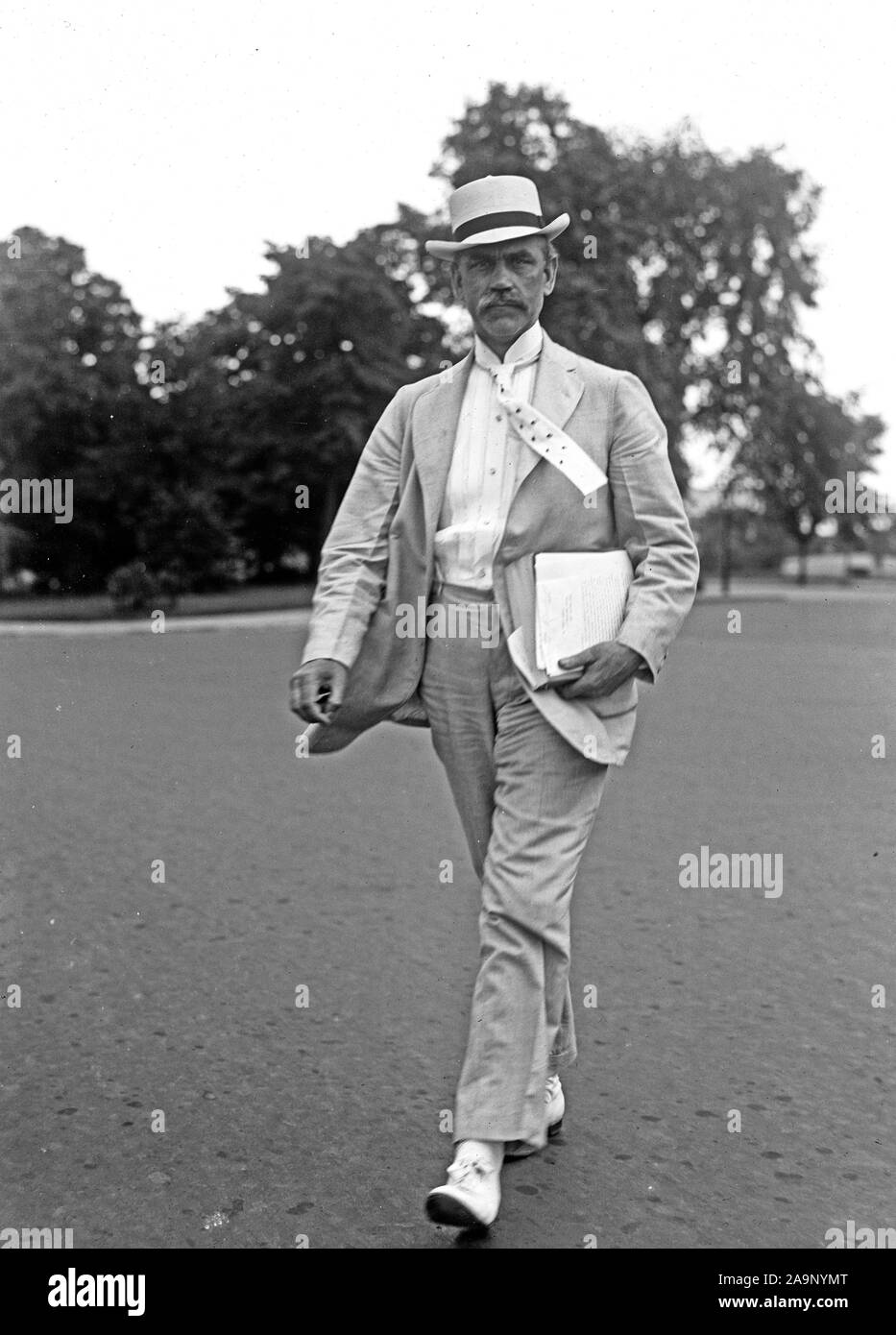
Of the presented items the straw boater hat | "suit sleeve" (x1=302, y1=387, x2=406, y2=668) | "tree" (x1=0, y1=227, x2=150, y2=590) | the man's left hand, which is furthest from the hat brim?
"tree" (x1=0, y1=227, x2=150, y2=590)

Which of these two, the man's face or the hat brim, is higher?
the hat brim

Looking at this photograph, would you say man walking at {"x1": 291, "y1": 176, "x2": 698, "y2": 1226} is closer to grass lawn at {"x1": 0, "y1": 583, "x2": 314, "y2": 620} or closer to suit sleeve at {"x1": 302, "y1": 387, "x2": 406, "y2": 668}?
suit sleeve at {"x1": 302, "y1": 387, "x2": 406, "y2": 668}

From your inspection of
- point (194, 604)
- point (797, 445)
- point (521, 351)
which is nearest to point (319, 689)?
point (521, 351)

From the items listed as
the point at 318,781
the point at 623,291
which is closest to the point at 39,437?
the point at 318,781

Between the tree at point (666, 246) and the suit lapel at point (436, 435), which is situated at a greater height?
the tree at point (666, 246)

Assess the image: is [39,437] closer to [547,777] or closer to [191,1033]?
[191,1033]

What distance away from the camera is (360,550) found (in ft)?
11.7

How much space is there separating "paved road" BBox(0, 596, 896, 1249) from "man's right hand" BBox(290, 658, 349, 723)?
0.96 m

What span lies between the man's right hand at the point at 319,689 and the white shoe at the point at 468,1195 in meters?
0.95

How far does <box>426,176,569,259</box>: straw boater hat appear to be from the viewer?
3.38m

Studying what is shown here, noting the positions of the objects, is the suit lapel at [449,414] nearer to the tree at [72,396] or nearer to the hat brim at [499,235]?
the hat brim at [499,235]

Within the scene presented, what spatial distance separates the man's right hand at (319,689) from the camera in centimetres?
340

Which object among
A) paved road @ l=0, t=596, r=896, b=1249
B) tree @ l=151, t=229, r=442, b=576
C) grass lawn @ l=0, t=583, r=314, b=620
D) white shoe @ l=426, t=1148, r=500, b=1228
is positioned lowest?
paved road @ l=0, t=596, r=896, b=1249

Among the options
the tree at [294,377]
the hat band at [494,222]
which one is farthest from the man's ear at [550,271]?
the tree at [294,377]
